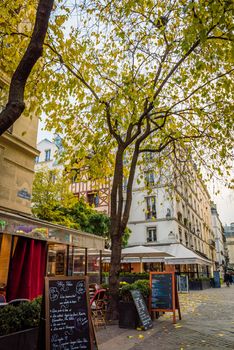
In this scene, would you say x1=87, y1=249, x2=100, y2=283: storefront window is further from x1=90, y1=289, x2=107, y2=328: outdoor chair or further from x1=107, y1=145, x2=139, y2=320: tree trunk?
x1=107, y1=145, x2=139, y2=320: tree trunk

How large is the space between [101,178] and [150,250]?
6693 millimetres

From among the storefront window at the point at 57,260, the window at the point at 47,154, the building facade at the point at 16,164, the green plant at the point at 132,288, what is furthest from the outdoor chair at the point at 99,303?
the window at the point at 47,154

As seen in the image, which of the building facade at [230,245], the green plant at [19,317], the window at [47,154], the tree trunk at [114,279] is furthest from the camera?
the building facade at [230,245]

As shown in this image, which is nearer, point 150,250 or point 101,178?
point 101,178

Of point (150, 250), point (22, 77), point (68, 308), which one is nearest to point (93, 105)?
point (22, 77)

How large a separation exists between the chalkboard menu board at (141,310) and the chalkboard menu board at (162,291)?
2.53 ft

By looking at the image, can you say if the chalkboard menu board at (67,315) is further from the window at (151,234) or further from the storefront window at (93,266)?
the window at (151,234)

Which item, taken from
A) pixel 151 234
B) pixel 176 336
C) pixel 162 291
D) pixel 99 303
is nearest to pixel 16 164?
pixel 99 303

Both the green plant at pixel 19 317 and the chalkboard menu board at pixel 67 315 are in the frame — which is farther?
the chalkboard menu board at pixel 67 315

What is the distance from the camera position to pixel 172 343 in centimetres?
573

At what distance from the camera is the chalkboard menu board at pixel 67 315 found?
4.09 meters

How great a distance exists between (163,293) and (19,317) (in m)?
4.96

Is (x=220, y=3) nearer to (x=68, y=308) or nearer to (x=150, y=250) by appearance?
(x=68, y=308)

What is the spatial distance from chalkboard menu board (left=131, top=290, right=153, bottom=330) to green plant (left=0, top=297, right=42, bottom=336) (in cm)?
334
